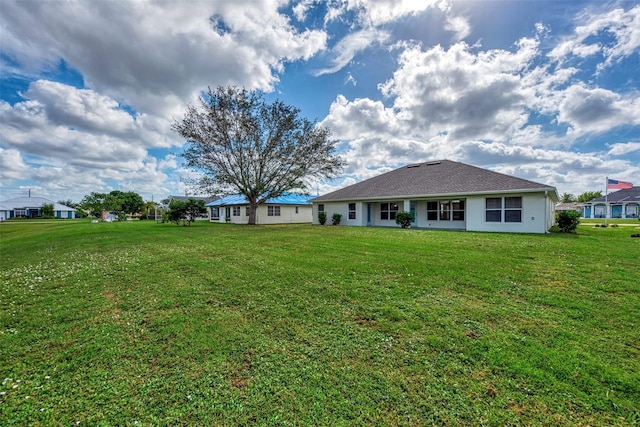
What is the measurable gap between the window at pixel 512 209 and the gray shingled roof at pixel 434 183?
2.76ft

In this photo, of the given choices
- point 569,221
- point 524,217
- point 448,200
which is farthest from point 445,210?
point 569,221

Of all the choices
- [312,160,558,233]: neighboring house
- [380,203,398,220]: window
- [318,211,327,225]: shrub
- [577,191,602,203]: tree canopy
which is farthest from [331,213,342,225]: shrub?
[577,191,602,203]: tree canopy

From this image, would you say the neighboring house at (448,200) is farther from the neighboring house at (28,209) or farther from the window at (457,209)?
the neighboring house at (28,209)

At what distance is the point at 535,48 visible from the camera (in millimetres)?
13336

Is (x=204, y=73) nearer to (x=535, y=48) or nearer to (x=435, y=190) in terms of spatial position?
(x=435, y=190)

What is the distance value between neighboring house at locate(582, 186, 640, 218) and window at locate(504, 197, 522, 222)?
1390 inches

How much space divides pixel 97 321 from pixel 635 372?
682 centimetres

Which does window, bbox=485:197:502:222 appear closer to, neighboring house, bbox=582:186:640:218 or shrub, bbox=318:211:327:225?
shrub, bbox=318:211:327:225

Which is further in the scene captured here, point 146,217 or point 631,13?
point 146,217

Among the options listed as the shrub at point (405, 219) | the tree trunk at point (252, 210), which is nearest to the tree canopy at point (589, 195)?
the shrub at point (405, 219)

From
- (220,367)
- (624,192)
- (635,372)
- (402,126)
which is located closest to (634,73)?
(402,126)

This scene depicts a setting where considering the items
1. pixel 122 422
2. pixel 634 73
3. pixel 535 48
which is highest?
pixel 535 48

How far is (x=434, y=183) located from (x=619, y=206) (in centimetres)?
4202

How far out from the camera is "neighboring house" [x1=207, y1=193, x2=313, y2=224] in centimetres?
2980
